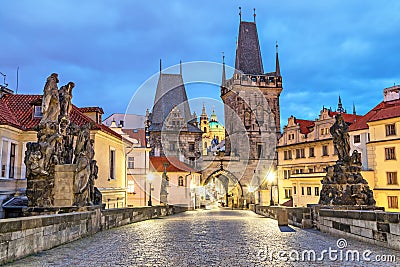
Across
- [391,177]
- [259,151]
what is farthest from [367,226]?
[259,151]

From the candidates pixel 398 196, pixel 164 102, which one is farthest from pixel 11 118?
pixel 164 102

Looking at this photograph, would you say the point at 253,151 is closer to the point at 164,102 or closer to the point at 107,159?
the point at 164,102

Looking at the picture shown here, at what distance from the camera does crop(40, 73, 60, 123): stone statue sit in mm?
10711

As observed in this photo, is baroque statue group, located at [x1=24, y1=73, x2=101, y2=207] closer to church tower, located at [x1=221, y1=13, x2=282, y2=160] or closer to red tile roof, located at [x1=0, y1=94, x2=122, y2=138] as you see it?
red tile roof, located at [x1=0, y1=94, x2=122, y2=138]

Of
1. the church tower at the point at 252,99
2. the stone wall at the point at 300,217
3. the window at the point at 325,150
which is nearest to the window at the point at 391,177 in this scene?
the window at the point at 325,150

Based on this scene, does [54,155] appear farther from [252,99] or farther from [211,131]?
[211,131]

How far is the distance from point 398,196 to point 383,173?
2.49 meters

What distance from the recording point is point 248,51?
6512cm

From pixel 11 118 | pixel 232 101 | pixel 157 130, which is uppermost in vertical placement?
pixel 232 101

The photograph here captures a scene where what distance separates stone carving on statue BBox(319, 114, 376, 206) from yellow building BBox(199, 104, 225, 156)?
11066 centimetres

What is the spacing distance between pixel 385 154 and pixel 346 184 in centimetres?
2272

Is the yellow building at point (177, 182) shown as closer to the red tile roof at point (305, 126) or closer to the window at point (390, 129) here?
the red tile roof at point (305, 126)

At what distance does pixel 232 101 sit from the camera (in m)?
62.2

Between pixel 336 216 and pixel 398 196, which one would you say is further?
pixel 398 196
